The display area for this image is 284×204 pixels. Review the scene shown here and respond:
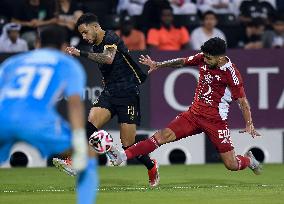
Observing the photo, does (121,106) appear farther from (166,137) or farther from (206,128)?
(206,128)

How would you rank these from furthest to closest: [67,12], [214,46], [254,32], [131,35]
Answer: [254,32] < [67,12] < [131,35] < [214,46]

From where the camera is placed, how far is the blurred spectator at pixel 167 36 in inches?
741

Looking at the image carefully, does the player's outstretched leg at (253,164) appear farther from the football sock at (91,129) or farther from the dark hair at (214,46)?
the football sock at (91,129)

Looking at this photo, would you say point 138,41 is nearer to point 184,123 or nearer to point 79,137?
point 184,123

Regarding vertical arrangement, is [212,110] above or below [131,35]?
below

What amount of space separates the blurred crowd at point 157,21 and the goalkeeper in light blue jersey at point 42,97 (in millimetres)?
9739

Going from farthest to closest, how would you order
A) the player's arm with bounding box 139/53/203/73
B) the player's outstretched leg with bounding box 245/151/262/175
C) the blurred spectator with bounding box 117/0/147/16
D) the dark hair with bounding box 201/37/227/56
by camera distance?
the blurred spectator with bounding box 117/0/147/16 < the player's outstretched leg with bounding box 245/151/262/175 < the player's arm with bounding box 139/53/203/73 < the dark hair with bounding box 201/37/227/56

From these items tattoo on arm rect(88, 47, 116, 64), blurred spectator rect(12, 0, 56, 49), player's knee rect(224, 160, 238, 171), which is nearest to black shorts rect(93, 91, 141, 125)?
tattoo on arm rect(88, 47, 116, 64)

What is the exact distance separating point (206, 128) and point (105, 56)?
5.52ft

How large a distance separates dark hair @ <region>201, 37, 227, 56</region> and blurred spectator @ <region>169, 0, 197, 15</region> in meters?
7.09

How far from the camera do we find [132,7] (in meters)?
19.9

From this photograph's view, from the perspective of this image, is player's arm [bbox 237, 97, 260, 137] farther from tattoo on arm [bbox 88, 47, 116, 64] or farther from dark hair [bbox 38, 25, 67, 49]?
dark hair [bbox 38, 25, 67, 49]

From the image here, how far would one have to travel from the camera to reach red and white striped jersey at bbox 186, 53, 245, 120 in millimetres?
13258

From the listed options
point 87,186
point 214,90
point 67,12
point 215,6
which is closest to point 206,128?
point 214,90
